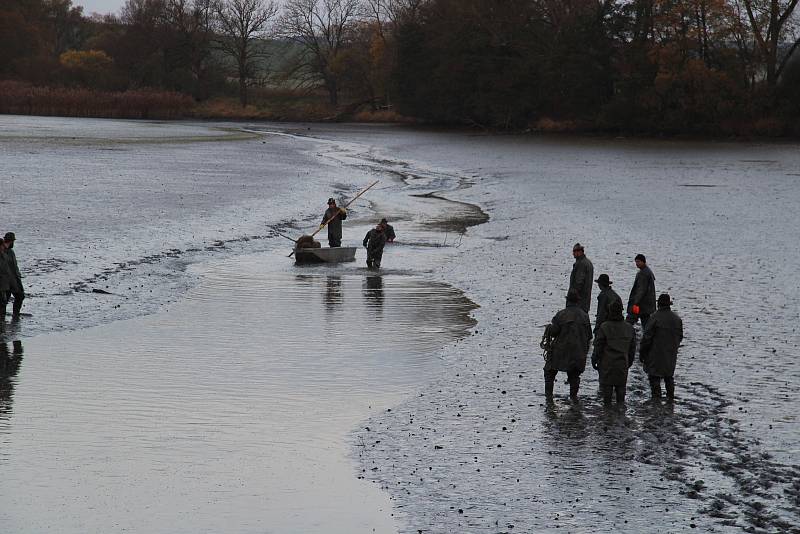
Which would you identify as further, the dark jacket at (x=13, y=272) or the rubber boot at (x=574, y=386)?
the dark jacket at (x=13, y=272)

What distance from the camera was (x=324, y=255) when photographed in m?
26.3

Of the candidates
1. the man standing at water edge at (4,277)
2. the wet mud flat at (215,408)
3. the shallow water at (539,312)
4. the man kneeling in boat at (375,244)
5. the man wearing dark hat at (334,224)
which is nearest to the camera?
the wet mud flat at (215,408)

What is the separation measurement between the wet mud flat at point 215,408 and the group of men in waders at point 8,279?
4.39 ft

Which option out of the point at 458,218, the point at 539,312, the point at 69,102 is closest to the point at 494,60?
the point at 69,102

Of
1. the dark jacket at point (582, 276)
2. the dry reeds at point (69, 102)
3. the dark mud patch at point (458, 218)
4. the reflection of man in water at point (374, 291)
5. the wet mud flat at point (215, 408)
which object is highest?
the dry reeds at point (69, 102)

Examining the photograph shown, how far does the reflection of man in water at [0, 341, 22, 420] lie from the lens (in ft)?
44.5

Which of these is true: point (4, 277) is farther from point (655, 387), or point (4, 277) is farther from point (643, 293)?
point (655, 387)

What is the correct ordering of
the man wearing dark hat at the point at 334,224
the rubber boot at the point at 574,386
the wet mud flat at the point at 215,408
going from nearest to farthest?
the wet mud flat at the point at 215,408
the rubber boot at the point at 574,386
the man wearing dark hat at the point at 334,224

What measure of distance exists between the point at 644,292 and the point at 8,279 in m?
10.6

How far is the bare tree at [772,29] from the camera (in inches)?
3433

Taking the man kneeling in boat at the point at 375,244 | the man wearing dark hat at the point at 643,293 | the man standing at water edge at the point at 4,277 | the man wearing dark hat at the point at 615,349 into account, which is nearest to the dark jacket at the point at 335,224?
the man kneeling in boat at the point at 375,244

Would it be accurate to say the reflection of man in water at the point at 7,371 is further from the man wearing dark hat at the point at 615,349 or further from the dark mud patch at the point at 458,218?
the dark mud patch at the point at 458,218

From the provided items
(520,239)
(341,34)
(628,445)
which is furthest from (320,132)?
(628,445)

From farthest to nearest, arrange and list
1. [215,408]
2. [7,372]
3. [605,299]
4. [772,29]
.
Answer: [772,29], [605,299], [7,372], [215,408]
